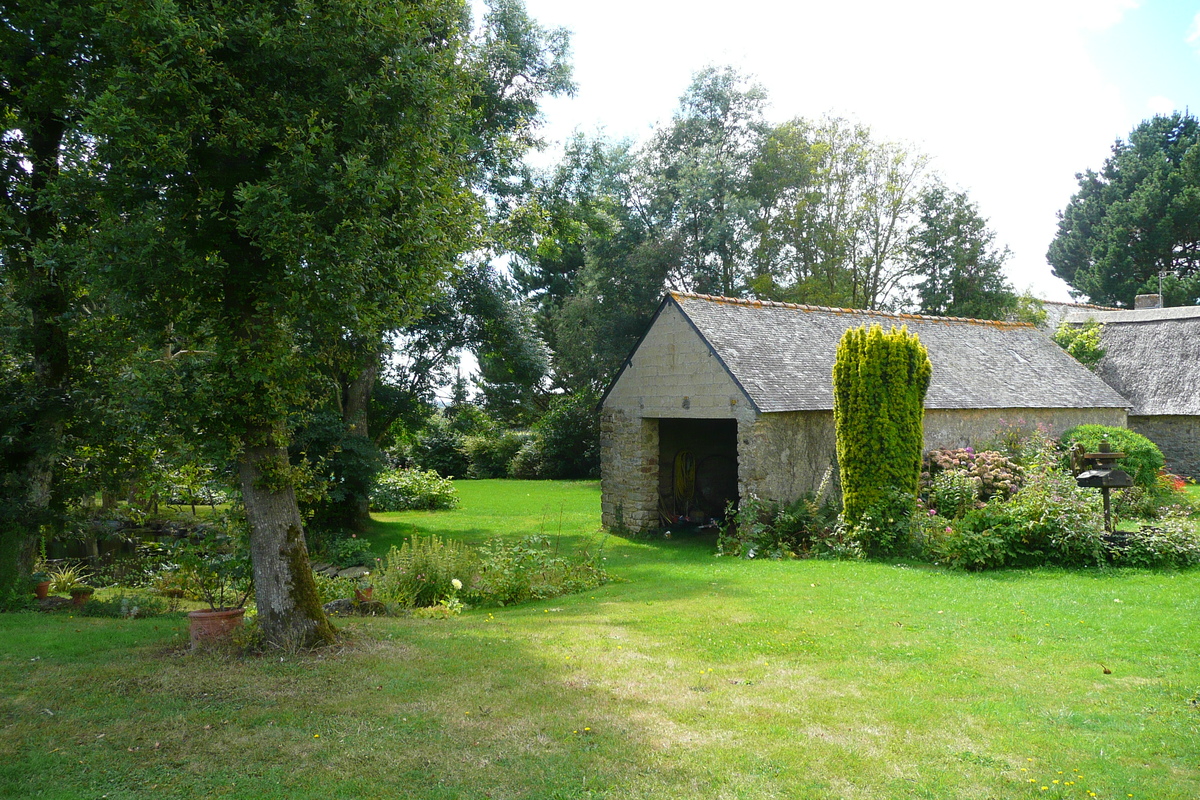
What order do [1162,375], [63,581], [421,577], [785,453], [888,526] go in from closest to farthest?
[421,577] < [63,581] < [888,526] < [785,453] < [1162,375]

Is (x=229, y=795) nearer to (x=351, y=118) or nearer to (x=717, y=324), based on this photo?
(x=351, y=118)

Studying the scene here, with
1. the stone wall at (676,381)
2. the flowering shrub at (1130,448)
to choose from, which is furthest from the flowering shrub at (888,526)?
the flowering shrub at (1130,448)

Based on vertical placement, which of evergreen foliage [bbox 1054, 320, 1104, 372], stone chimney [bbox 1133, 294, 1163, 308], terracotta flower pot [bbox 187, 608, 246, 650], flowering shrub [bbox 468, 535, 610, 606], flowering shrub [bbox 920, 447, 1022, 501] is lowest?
flowering shrub [bbox 468, 535, 610, 606]

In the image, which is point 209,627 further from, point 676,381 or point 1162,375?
point 1162,375

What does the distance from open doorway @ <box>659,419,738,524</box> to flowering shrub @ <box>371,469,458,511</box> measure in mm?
8416

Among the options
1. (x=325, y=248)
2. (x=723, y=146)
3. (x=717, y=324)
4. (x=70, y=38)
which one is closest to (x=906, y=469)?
(x=717, y=324)

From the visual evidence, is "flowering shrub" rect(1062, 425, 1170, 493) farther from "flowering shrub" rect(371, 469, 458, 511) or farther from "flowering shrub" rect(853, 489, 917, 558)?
"flowering shrub" rect(371, 469, 458, 511)

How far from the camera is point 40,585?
944 cm

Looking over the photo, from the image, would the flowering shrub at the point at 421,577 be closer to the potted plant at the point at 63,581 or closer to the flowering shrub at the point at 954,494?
the potted plant at the point at 63,581

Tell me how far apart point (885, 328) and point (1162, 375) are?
1032cm

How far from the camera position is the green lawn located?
411 centimetres

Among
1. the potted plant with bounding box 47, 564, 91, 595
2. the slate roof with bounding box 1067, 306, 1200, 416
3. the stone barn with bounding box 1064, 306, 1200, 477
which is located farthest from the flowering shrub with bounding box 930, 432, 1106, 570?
the slate roof with bounding box 1067, 306, 1200, 416

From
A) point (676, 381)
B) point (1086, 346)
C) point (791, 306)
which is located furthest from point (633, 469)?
point (1086, 346)

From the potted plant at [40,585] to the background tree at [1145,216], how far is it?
42.1 m
